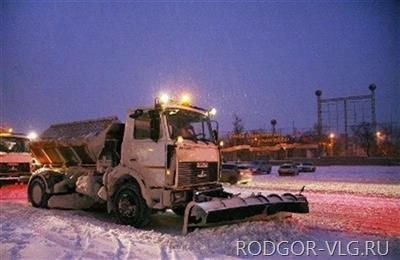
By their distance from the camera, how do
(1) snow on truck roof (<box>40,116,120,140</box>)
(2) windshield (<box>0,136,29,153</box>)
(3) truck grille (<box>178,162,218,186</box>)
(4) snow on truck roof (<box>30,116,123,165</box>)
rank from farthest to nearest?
1. (2) windshield (<box>0,136,29,153</box>)
2. (1) snow on truck roof (<box>40,116,120,140</box>)
3. (4) snow on truck roof (<box>30,116,123,165</box>)
4. (3) truck grille (<box>178,162,218,186</box>)

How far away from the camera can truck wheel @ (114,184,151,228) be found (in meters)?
10.5

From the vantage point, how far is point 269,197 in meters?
10.7

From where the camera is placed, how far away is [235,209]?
971 centimetres

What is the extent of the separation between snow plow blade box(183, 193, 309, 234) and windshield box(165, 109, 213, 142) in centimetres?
187

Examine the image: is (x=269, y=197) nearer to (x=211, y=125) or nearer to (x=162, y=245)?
(x=211, y=125)

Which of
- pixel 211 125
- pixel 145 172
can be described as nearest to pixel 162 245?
pixel 145 172

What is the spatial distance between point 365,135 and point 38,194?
213 ft

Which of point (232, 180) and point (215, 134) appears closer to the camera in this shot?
point (215, 134)

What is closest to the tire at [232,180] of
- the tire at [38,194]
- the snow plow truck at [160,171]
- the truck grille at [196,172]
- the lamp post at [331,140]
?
the tire at [38,194]

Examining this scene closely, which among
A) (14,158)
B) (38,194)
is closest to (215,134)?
(38,194)

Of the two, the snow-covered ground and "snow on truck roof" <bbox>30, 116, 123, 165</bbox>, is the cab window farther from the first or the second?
the snow-covered ground

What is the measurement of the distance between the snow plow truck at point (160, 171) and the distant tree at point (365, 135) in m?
63.8

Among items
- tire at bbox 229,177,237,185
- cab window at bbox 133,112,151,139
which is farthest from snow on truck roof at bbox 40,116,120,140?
tire at bbox 229,177,237,185

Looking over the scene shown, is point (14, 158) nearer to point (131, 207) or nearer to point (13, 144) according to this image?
point (13, 144)
